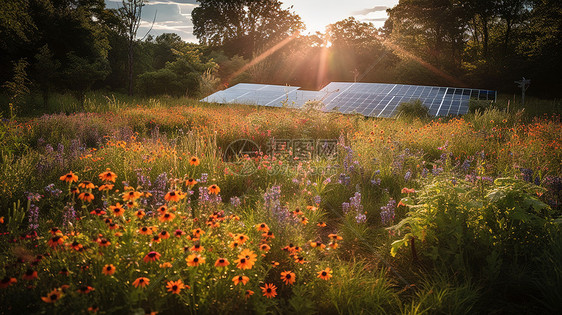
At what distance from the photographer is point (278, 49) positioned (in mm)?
30516

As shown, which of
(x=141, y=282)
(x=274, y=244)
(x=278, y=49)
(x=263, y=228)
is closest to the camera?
(x=141, y=282)

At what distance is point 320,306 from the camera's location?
7.75 ft

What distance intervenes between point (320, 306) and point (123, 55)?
25287 millimetres

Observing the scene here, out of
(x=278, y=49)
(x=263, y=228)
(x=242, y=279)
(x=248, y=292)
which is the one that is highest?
(x=278, y=49)

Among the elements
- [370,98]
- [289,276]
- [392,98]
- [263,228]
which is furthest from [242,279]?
[392,98]

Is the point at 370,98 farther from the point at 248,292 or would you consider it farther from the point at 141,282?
the point at 141,282

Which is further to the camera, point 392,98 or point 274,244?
point 392,98

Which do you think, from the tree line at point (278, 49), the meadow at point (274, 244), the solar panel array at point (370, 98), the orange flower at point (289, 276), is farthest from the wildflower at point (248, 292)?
the tree line at point (278, 49)

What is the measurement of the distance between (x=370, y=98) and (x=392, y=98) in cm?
86

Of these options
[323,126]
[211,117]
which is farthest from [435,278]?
[211,117]

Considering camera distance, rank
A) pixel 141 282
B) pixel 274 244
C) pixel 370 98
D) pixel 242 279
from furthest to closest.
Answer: pixel 370 98
pixel 274 244
pixel 242 279
pixel 141 282

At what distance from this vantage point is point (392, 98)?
503 inches

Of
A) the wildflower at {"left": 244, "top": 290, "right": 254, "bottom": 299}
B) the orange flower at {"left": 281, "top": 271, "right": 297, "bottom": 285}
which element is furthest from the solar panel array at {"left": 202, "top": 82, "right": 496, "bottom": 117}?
the wildflower at {"left": 244, "top": 290, "right": 254, "bottom": 299}

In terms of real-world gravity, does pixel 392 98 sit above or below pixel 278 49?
below
